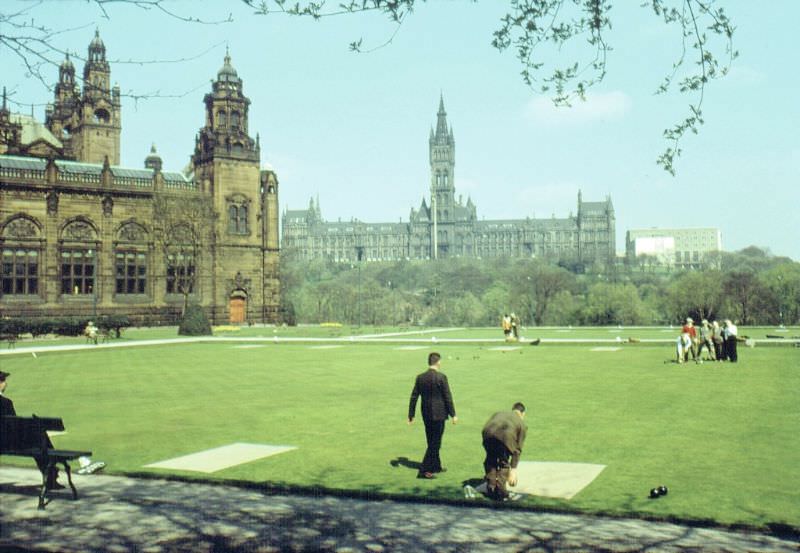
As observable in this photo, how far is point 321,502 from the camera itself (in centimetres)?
930

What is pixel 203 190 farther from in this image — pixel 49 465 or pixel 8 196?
pixel 49 465

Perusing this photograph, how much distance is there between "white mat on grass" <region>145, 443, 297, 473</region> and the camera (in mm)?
11297

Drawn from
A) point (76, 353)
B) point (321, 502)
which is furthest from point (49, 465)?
point (76, 353)

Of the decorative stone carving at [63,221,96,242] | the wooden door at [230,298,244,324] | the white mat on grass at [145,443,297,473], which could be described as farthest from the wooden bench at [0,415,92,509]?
the wooden door at [230,298,244,324]

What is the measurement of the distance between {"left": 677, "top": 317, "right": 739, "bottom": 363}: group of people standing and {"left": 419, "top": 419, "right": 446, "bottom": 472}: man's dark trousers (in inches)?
728

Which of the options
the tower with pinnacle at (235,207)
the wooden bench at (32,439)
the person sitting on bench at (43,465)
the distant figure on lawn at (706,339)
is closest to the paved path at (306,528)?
the person sitting on bench at (43,465)

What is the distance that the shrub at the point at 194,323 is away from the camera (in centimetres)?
5106

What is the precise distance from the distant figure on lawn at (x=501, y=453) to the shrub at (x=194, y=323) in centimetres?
4381

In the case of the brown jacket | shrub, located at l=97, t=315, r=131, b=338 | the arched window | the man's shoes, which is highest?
the arched window

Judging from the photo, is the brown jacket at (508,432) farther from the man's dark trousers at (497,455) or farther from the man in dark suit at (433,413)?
the man in dark suit at (433,413)

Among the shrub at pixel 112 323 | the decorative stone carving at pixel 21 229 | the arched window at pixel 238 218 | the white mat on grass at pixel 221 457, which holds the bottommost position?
the white mat on grass at pixel 221 457

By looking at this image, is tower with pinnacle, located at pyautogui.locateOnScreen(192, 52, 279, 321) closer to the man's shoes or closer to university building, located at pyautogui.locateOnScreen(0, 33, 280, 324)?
university building, located at pyautogui.locateOnScreen(0, 33, 280, 324)

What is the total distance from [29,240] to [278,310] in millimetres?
21706

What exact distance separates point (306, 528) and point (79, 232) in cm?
5714
